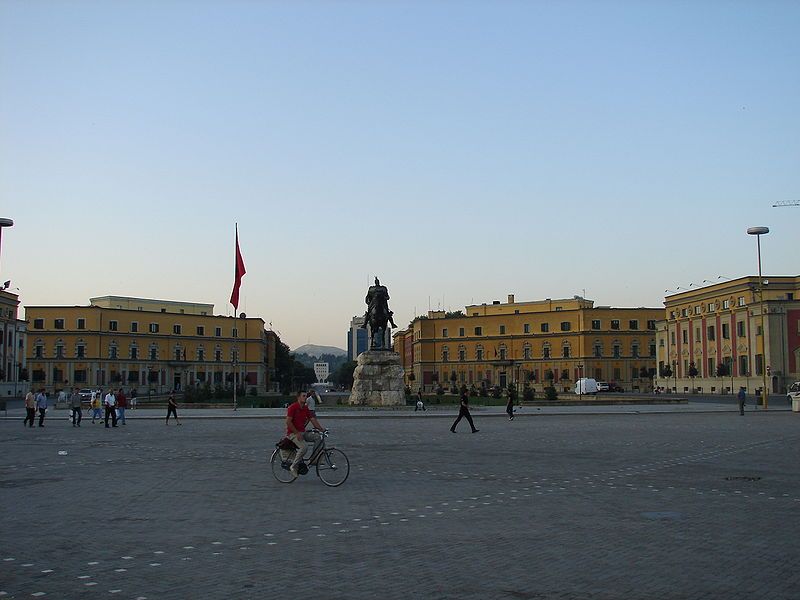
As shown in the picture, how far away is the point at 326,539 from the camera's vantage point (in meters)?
10.4

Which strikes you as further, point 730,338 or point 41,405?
point 730,338

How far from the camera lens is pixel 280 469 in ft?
53.8

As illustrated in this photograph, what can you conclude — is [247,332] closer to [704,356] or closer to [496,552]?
[704,356]

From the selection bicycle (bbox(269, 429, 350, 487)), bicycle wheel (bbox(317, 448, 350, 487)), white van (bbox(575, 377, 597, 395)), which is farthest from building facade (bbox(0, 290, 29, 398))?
bicycle wheel (bbox(317, 448, 350, 487))

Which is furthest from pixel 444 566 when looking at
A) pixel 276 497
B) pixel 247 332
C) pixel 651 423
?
pixel 247 332

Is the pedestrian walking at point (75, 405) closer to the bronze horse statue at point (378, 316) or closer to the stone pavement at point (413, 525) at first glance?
the stone pavement at point (413, 525)

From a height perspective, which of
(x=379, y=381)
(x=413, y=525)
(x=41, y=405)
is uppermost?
(x=379, y=381)

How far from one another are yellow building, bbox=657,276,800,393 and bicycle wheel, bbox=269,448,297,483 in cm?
5692

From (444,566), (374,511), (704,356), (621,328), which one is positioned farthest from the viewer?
(621,328)

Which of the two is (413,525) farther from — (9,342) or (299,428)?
(9,342)

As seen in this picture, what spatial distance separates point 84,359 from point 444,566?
112416 mm

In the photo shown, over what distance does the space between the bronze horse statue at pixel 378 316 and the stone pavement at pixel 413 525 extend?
2782cm

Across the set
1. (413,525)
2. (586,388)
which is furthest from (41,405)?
(586,388)

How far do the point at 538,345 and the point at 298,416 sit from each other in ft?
375
